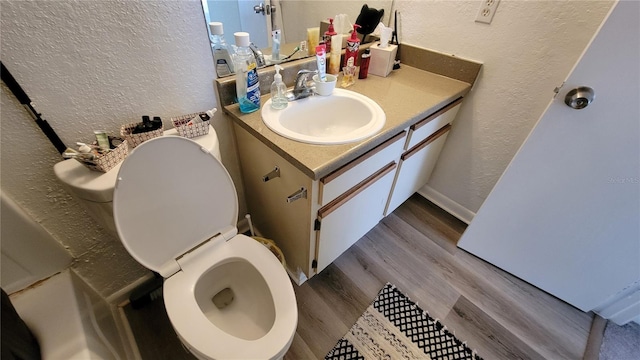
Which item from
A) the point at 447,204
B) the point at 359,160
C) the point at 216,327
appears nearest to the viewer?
the point at 216,327

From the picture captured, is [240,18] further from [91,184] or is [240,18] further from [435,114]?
[435,114]

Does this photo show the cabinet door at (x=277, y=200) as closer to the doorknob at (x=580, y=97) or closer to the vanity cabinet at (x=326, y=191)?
the vanity cabinet at (x=326, y=191)

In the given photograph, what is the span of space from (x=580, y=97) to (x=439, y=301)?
1.02m

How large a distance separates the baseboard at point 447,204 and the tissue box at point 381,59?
→ 870mm

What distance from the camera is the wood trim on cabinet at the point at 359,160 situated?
0.83m

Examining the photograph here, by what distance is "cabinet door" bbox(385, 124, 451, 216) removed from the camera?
4.10ft

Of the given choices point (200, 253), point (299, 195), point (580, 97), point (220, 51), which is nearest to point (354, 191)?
point (299, 195)

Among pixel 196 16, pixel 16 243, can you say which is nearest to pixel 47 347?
pixel 16 243

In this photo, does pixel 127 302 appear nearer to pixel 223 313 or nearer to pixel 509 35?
pixel 223 313

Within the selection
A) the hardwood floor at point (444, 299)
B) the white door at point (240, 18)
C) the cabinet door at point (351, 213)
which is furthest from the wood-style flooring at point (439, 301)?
the white door at point (240, 18)

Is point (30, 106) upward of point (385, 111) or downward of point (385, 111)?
upward

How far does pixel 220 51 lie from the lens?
36.6 inches

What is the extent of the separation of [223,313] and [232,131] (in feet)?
2.45

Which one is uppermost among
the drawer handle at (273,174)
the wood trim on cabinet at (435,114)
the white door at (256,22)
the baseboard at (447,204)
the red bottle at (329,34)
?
the white door at (256,22)
